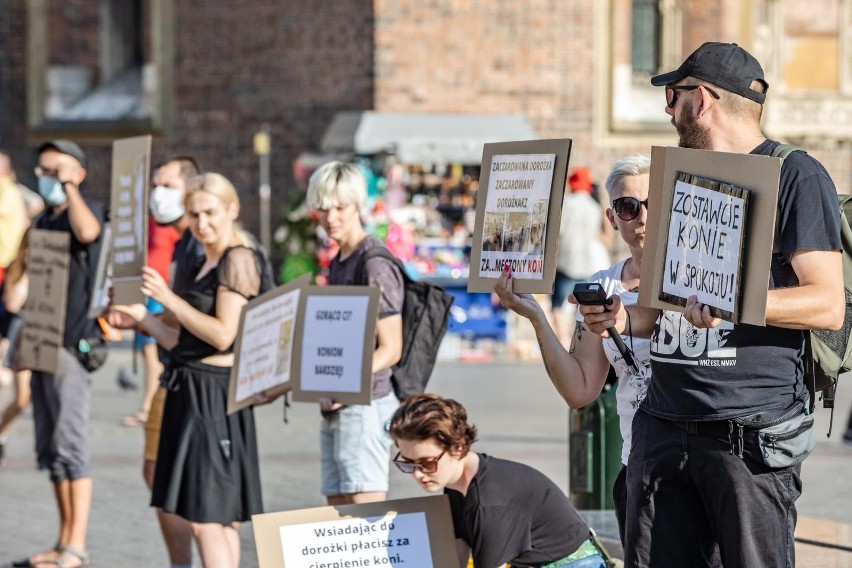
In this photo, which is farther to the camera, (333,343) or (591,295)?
(333,343)

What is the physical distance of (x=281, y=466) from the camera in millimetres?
9586

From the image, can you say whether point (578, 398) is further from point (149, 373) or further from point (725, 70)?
point (149, 373)

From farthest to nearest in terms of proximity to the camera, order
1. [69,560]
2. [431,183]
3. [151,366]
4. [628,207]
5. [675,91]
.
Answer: [431,183], [151,366], [69,560], [628,207], [675,91]

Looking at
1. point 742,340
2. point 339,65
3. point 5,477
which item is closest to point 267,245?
point 339,65

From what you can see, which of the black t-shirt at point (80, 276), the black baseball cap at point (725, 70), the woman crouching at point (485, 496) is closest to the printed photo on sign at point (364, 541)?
the woman crouching at point (485, 496)

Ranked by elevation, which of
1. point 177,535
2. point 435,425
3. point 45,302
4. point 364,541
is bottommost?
point 177,535

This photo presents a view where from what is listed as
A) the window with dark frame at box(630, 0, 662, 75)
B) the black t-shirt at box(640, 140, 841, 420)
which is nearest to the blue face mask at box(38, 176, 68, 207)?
the black t-shirt at box(640, 140, 841, 420)

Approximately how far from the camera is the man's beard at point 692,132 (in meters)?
3.80

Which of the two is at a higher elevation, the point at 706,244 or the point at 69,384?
the point at 706,244

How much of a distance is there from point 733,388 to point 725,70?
75cm

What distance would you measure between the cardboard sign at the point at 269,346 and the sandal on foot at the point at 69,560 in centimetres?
167

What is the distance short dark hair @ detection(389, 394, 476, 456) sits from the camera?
463 centimetres

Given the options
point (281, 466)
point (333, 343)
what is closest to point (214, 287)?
point (333, 343)

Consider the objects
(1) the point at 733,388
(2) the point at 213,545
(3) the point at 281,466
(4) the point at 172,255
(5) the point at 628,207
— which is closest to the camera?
(1) the point at 733,388
